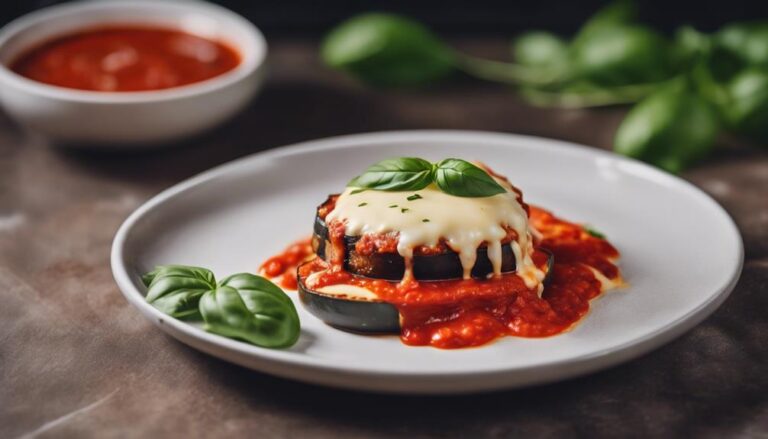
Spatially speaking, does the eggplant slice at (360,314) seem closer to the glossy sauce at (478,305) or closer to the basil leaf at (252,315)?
the glossy sauce at (478,305)

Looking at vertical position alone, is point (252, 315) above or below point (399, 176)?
below

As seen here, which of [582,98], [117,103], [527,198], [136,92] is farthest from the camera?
[582,98]

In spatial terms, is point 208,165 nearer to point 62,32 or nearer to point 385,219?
point 62,32

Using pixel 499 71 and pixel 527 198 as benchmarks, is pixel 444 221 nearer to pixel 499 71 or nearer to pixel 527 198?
pixel 527 198

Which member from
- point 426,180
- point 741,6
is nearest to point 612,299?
point 426,180

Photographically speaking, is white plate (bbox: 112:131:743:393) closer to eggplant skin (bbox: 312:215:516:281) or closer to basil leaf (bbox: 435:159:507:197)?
eggplant skin (bbox: 312:215:516:281)

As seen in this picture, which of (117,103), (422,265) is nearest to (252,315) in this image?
(422,265)

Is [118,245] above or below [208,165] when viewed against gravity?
above
